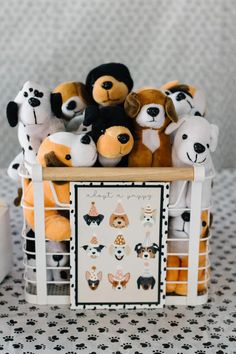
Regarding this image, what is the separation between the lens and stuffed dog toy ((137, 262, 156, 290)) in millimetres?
990

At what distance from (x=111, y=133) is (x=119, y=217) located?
12cm

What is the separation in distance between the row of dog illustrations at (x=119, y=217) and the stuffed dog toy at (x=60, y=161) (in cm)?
4

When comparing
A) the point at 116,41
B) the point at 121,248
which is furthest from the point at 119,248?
the point at 116,41

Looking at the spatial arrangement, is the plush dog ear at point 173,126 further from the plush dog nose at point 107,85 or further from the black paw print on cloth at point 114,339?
the black paw print on cloth at point 114,339

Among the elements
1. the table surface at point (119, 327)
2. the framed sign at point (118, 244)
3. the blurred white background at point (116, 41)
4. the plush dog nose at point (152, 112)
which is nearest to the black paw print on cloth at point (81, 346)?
the table surface at point (119, 327)

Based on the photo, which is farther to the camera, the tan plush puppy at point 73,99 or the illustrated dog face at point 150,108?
the tan plush puppy at point 73,99

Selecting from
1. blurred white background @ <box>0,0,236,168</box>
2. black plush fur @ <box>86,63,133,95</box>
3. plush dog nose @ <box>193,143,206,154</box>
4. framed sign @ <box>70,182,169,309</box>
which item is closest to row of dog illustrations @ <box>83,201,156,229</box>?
framed sign @ <box>70,182,169,309</box>

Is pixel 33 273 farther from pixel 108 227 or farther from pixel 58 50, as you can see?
pixel 58 50

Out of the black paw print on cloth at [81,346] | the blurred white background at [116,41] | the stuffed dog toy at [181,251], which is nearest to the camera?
the black paw print on cloth at [81,346]

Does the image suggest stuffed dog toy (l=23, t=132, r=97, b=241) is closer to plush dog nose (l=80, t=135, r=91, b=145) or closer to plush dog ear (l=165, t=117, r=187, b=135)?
plush dog nose (l=80, t=135, r=91, b=145)

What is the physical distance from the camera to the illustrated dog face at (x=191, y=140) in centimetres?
97

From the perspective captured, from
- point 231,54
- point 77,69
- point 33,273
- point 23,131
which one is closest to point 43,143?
point 23,131

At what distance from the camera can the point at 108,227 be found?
0.97m

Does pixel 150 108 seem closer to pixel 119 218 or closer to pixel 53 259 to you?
pixel 119 218
